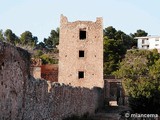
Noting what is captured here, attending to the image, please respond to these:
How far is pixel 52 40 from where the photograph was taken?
96062 millimetres

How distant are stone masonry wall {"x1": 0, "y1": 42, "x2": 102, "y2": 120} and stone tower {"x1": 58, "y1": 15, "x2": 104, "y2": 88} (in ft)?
54.8

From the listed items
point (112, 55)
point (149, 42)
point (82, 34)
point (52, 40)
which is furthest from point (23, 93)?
point (149, 42)

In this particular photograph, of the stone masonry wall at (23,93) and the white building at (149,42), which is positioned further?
the white building at (149,42)

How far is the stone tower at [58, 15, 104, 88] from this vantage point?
33.4 m

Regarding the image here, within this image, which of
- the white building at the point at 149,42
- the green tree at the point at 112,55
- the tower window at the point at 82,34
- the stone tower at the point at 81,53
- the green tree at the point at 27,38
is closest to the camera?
the stone tower at the point at 81,53

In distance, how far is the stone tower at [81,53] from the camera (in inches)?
1316

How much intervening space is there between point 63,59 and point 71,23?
3157 millimetres

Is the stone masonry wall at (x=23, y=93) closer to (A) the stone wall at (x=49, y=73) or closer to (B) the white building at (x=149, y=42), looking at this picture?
(A) the stone wall at (x=49, y=73)

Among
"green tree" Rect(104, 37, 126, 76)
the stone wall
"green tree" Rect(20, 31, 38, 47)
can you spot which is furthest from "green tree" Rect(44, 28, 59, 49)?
the stone wall

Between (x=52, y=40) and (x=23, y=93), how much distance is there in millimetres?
85223

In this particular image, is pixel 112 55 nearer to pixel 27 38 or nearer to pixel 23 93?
pixel 27 38

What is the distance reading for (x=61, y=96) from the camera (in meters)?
16.3

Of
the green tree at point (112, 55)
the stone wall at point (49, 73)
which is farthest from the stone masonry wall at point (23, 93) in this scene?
the green tree at point (112, 55)

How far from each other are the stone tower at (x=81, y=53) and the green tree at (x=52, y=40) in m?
58.8
